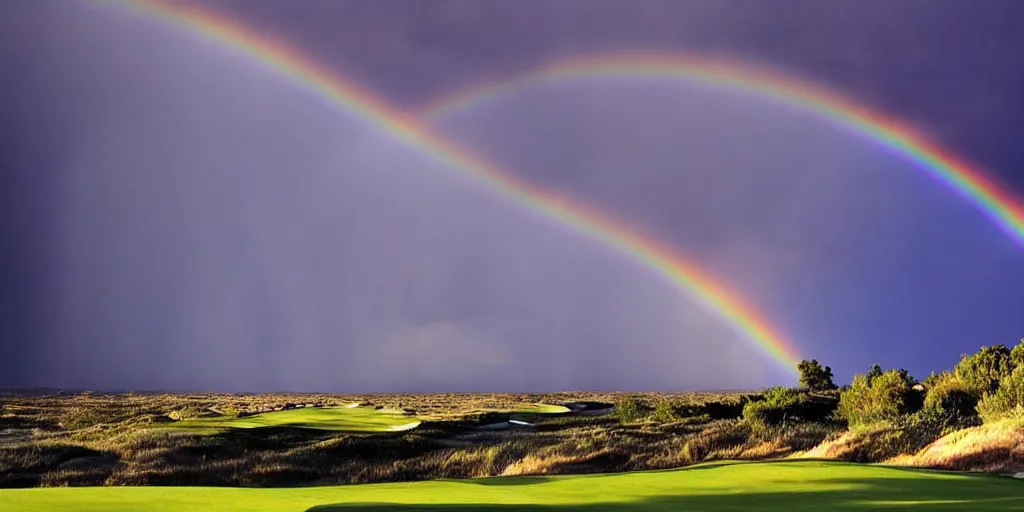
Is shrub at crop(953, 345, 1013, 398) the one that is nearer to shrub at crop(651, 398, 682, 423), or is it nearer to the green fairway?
shrub at crop(651, 398, 682, 423)

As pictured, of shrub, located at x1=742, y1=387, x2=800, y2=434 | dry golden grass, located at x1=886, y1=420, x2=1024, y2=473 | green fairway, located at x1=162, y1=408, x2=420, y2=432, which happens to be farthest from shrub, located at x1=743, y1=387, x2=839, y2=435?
green fairway, located at x1=162, y1=408, x2=420, y2=432

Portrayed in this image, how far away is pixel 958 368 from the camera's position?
125 feet

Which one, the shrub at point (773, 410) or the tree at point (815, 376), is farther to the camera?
the tree at point (815, 376)

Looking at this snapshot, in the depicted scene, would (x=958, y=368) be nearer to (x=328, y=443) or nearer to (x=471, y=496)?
(x=328, y=443)

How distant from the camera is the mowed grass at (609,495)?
880cm

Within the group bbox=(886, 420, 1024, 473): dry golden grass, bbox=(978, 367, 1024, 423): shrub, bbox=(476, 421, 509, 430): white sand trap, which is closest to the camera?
bbox=(886, 420, 1024, 473): dry golden grass

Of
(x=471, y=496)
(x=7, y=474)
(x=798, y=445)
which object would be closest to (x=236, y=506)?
(x=471, y=496)

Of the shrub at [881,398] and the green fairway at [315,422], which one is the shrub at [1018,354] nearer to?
the shrub at [881,398]

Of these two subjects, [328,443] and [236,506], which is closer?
[236,506]

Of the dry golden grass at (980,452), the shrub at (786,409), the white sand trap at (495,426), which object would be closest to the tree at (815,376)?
the shrub at (786,409)

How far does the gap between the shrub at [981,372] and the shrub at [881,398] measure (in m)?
3.01

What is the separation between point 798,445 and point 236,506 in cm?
2022

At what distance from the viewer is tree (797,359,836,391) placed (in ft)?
269

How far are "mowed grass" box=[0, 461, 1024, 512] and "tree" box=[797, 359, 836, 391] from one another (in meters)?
76.4
